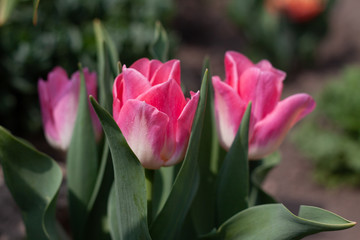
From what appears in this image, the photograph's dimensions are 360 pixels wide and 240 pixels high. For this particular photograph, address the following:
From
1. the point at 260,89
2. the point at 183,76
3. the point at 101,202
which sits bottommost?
the point at 183,76

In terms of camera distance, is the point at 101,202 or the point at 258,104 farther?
the point at 101,202

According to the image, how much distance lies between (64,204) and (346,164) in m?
1.75

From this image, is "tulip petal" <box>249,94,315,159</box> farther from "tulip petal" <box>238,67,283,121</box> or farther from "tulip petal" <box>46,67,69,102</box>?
Result: "tulip petal" <box>46,67,69,102</box>

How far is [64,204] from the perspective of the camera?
1.54 meters

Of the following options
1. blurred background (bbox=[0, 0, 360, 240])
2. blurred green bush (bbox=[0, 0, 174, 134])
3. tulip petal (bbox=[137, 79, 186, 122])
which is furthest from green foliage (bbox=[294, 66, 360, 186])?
tulip petal (bbox=[137, 79, 186, 122])

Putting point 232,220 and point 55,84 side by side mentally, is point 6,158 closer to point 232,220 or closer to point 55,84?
point 55,84

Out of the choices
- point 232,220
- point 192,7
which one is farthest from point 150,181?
point 192,7

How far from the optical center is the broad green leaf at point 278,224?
70 cm

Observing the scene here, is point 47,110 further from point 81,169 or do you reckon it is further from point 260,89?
point 260,89

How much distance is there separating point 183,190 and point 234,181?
4.7 inches

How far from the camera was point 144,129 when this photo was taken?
0.71m

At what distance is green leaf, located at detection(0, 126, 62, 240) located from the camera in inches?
34.0

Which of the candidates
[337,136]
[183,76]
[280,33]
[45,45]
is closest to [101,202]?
[45,45]

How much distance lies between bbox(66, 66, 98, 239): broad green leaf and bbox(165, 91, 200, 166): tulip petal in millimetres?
249
